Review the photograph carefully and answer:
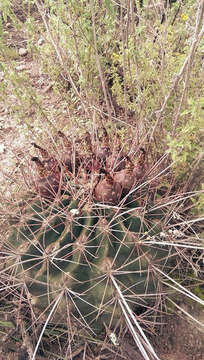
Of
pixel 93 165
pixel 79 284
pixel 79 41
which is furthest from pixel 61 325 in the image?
pixel 79 41

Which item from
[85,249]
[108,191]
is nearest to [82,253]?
[85,249]

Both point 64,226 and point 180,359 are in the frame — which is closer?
point 64,226

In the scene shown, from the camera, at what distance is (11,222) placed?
1.49 meters

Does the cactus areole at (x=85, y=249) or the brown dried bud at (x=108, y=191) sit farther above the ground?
the brown dried bud at (x=108, y=191)

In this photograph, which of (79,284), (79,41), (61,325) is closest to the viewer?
(79,284)

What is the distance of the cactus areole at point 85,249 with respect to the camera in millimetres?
1303

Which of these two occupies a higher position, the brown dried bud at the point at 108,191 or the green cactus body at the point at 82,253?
the brown dried bud at the point at 108,191

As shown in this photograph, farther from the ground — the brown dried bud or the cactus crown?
the brown dried bud

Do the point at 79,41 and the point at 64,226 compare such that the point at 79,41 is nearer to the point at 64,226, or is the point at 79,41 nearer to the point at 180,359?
the point at 64,226

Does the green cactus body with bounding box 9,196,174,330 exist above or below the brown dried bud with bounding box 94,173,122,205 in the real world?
below

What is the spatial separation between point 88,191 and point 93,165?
156 millimetres

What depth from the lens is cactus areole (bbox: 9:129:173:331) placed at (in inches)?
51.3

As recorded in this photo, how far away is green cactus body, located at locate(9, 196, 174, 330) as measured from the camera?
1301mm

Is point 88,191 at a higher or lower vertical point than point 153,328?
higher
